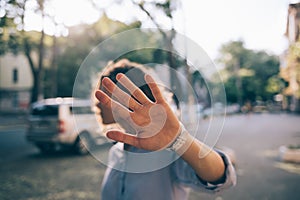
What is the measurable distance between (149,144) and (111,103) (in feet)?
0.54

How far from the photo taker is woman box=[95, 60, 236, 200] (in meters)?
0.76

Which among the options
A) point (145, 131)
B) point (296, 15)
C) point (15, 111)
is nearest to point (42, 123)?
point (296, 15)

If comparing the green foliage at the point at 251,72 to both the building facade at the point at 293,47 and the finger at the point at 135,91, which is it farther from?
the finger at the point at 135,91

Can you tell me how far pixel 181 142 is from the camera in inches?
34.8

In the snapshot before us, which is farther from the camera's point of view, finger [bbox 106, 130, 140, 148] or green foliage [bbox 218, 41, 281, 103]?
green foliage [bbox 218, 41, 281, 103]

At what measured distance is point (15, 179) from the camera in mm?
5504

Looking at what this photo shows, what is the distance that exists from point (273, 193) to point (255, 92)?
712 centimetres

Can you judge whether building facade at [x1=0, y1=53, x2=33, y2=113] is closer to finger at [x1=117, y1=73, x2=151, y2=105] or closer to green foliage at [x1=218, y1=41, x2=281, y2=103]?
green foliage at [x1=218, y1=41, x2=281, y2=103]

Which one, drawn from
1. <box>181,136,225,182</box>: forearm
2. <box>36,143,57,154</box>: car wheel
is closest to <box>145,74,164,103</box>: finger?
<box>181,136,225,182</box>: forearm

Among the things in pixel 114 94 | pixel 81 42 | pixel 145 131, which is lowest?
pixel 145 131

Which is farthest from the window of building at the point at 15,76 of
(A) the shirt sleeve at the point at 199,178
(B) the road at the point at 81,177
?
(A) the shirt sleeve at the point at 199,178

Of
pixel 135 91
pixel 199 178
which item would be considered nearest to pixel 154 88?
pixel 135 91

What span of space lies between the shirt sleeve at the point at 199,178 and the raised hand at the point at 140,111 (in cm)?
→ 36

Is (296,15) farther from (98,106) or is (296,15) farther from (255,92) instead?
(255,92)
